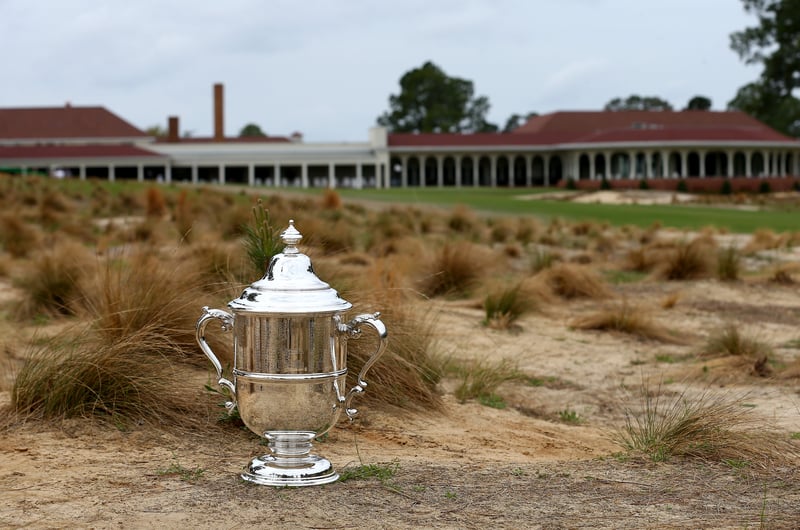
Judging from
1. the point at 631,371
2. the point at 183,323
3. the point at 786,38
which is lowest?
the point at 631,371

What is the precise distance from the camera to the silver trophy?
4656 millimetres

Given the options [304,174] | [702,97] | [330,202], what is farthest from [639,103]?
[330,202]

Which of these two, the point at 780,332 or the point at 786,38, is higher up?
the point at 786,38

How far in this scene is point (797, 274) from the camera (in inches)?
646

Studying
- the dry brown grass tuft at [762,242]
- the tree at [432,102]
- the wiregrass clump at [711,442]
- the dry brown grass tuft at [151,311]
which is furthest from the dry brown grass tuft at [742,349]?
the tree at [432,102]

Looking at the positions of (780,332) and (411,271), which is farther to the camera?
(411,271)

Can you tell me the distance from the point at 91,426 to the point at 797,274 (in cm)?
1265

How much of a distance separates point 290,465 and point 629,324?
23.4 feet

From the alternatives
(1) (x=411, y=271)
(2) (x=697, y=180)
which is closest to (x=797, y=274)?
(1) (x=411, y=271)

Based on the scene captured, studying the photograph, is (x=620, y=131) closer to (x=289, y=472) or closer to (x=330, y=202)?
(x=330, y=202)

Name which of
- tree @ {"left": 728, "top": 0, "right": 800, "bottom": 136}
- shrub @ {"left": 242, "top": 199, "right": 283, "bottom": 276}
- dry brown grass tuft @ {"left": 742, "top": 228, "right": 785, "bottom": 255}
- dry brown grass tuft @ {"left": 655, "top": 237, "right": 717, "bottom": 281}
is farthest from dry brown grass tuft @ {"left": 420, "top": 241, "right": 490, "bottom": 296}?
tree @ {"left": 728, "top": 0, "right": 800, "bottom": 136}

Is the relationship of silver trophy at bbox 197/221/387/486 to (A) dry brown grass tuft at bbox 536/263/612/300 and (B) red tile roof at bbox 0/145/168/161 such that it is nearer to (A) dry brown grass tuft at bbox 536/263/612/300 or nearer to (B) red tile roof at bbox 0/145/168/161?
(A) dry brown grass tuft at bbox 536/263/612/300

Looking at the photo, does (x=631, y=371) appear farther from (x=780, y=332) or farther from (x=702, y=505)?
(x=702, y=505)

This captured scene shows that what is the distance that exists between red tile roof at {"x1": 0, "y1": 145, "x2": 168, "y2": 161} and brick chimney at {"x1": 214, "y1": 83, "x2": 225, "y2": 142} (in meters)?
8.71
